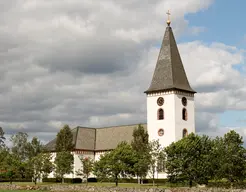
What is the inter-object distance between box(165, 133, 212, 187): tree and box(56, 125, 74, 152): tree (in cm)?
3002

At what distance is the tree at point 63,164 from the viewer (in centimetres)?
7981

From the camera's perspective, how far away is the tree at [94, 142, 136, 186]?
6844 cm

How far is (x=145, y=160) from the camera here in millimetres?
66250

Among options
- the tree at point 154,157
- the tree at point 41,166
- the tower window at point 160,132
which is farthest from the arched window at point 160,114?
the tree at point 41,166

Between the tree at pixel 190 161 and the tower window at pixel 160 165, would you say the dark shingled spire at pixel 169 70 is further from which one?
the tree at pixel 190 161

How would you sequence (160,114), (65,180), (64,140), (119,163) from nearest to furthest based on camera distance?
(119,163), (160,114), (65,180), (64,140)

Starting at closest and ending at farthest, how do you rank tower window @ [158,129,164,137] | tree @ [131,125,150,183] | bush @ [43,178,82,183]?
tree @ [131,125,150,183]
tower window @ [158,129,164,137]
bush @ [43,178,82,183]

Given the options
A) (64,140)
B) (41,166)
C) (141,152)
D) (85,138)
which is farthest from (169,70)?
(41,166)

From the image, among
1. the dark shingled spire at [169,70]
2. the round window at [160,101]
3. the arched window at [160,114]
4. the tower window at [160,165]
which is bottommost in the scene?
the tower window at [160,165]

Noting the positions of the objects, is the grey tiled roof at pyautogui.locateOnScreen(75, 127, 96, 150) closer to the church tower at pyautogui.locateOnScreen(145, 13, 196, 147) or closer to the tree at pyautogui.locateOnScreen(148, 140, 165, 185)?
the church tower at pyautogui.locateOnScreen(145, 13, 196, 147)

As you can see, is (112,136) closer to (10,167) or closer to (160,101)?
(160,101)

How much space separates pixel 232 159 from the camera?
54156 mm

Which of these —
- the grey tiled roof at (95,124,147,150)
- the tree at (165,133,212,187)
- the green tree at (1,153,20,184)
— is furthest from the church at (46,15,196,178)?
the green tree at (1,153,20,184)

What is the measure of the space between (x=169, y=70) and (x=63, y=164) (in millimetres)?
25492
